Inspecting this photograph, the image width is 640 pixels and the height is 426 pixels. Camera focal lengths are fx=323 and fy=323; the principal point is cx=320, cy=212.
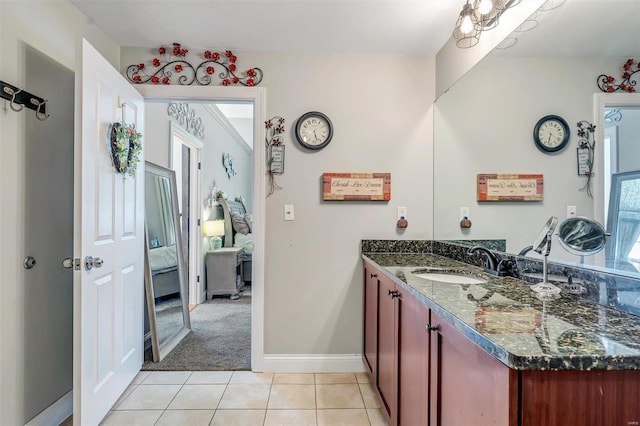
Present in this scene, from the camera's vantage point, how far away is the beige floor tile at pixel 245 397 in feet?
6.40

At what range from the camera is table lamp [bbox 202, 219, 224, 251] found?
4.39m

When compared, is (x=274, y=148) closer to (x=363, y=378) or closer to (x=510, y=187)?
(x=510, y=187)

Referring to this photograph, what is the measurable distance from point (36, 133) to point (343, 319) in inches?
84.8

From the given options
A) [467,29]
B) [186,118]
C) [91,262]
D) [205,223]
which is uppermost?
[186,118]

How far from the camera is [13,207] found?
1.52 m

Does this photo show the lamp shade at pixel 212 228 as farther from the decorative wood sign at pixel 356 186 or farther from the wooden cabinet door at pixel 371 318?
the wooden cabinet door at pixel 371 318

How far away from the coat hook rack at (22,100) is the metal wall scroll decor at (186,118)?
1751mm

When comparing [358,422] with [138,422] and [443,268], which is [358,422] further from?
[138,422]

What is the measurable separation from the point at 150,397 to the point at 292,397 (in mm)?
904

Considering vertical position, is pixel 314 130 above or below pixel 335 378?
above

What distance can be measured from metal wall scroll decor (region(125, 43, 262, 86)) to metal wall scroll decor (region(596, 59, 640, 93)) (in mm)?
1979

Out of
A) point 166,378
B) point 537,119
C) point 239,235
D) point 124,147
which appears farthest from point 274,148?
point 239,235

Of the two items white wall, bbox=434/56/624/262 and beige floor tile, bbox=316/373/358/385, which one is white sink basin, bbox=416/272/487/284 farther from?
beige floor tile, bbox=316/373/358/385

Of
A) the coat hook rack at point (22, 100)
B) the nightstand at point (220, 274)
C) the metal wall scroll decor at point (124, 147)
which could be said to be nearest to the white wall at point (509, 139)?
the metal wall scroll decor at point (124, 147)
